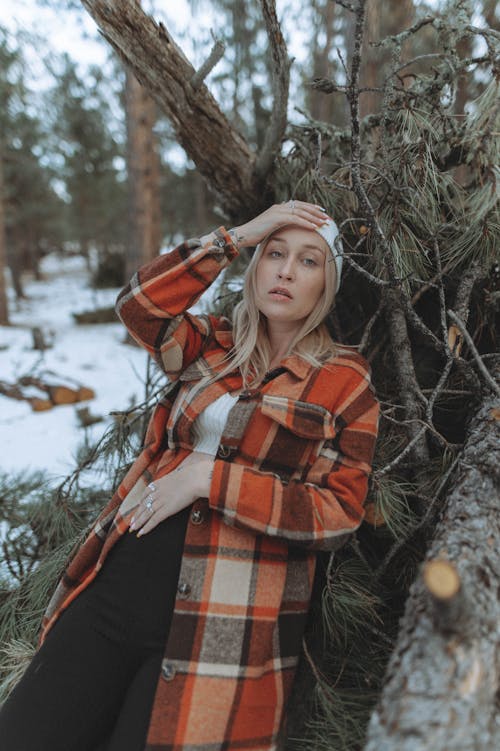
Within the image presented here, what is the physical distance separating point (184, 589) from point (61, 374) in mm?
4845

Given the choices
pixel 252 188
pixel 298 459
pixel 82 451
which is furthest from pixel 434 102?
pixel 82 451

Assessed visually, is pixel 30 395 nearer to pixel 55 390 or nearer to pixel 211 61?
pixel 55 390

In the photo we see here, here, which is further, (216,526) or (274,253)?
(274,253)

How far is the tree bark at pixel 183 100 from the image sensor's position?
1.54 m

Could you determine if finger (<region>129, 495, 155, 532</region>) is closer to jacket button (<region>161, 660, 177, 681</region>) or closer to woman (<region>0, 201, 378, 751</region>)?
woman (<region>0, 201, 378, 751</region>)

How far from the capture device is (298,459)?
139 centimetres

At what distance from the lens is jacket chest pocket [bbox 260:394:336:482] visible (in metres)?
1.34

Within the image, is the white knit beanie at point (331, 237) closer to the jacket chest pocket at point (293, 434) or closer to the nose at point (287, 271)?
the nose at point (287, 271)

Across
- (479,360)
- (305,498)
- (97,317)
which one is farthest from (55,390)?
(97,317)

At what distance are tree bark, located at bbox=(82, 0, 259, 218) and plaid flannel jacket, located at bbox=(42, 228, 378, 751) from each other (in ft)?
1.62

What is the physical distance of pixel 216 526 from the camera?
4.31 ft

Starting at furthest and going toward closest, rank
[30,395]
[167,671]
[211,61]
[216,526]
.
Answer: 1. [30,395]
2. [211,61]
3. [216,526]
4. [167,671]

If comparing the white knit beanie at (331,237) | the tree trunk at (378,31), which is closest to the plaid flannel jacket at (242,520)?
the white knit beanie at (331,237)

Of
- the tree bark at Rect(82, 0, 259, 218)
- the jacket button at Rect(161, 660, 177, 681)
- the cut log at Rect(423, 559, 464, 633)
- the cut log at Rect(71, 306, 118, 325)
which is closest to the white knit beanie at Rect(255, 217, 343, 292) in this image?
the tree bark at Rect(82, 0, 259, 218)
